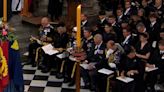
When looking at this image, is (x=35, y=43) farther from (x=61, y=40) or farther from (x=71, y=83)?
(x=71, y=83)

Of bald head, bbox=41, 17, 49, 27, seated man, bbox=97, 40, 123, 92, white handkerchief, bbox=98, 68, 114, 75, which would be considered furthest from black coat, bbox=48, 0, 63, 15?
white handkerchief, bbox=98, 68, 114, 75

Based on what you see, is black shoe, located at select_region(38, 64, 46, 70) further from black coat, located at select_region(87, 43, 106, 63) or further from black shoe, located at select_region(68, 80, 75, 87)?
black coat, located at select_region(87, 43, 106, 63)

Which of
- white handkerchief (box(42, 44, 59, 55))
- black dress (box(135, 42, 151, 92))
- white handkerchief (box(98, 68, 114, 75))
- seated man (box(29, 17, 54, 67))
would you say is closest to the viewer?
black dress (box(135, 42, 151, 92))

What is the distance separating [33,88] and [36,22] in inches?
138

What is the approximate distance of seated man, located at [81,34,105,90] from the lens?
7.57 m

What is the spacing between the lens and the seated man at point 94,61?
757 cm

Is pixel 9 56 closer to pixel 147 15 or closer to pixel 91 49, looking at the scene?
pixel 91 49

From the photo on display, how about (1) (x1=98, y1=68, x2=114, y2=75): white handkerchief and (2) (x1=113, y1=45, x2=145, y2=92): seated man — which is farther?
(1) (x1=98, y1=68, x2=114, y2=75): white handkerchief

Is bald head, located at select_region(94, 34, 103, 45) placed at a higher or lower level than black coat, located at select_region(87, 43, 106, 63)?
higher

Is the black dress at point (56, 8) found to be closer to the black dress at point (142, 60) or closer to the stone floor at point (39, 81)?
the stone floor at point (39, 81)

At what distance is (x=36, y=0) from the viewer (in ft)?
38.5

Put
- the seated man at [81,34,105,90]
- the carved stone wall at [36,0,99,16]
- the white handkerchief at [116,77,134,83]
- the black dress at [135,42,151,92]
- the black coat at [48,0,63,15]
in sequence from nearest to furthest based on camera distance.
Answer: the white handkerchief at [116,77,134,83]
the black dress at [135,42,151,92]
the seated man at [81,34,105,90]
the black coat at [48,0,63,15]
the carved stone wall at [36,0,99,16]

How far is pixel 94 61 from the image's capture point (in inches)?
303

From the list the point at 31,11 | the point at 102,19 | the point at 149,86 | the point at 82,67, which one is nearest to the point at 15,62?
the point at 82,67
